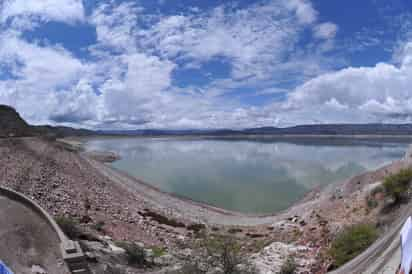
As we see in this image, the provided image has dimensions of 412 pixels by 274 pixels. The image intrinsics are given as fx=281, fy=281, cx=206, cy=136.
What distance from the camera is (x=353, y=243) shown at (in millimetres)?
11875

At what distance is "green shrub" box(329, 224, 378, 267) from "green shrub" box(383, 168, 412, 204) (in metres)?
3.28

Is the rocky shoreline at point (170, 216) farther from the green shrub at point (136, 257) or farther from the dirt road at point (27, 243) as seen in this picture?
the dirt road at point (27, 243)

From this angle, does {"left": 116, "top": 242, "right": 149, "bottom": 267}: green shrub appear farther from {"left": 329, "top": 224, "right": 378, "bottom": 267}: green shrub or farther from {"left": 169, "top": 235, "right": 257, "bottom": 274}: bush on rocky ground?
{"left": 329, "top": 224, "right": 378, "bottom": 267}: green shrub

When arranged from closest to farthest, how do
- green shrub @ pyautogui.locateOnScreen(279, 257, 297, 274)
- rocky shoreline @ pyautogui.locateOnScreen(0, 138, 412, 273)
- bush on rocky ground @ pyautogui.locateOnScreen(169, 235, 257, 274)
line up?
bush on rocky ground @ pyautogui.locateOnScreen(169, 235, 257, 274) < green shrub @ pyautogui.locateOnScreen(279, 257, 297, 274) < rocky shoreline @ pyautogui.locateOnScreen(0, 138, 412, 273)

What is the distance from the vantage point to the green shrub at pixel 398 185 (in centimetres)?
1457

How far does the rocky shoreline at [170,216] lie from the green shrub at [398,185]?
4.59 ft

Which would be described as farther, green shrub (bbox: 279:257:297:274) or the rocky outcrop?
the rocky outcrop

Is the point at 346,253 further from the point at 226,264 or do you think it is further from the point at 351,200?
the point at 351,200

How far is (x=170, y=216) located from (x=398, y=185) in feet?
59.5

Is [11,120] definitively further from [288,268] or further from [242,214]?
[288,268]

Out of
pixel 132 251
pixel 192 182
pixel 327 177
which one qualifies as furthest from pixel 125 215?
pixel 327 177

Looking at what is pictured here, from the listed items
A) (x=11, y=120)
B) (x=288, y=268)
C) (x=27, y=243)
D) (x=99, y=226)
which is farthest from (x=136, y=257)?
(x=11, y=120)

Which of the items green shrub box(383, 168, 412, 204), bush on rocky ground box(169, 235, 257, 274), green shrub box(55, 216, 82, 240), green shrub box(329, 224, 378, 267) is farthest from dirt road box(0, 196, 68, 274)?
green shrub box(383, 168, 412, 204)

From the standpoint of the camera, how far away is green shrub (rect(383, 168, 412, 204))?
1457cm
